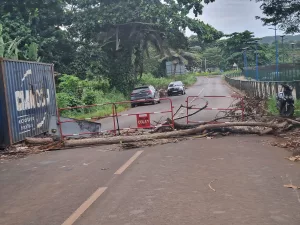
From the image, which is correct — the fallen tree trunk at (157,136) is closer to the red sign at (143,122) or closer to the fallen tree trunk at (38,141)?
the fallen tree trunk at (38,141)

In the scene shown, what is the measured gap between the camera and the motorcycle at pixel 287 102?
47.1ft

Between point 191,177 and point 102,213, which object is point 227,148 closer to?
point 191,177

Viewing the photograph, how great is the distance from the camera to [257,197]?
225 inches

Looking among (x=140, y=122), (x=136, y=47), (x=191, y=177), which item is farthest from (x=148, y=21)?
(x=191, y=177)

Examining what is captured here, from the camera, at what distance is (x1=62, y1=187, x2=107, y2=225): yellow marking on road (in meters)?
5.10

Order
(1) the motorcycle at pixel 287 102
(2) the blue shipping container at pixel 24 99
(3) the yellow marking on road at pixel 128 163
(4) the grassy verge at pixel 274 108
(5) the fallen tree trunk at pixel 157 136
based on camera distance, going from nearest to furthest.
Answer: (3) the yellow marking on road at pixel 128 163, (5) the fallen tree trunk at pixel 157 136, (2) the blue shipping container at pixel 24 99, (1) the motorcycle at pixel 287 102, (4) the grassy verge at pixel 274 108

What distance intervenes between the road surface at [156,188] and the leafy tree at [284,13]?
28.9ft

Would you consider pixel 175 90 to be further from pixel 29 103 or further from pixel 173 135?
pixel 173 135

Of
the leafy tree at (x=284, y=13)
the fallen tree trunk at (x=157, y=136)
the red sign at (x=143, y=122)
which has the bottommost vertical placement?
the fallen tree trunk at (x=157, y=136)

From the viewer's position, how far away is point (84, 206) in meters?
5.70

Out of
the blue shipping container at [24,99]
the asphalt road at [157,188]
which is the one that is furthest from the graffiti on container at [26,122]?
the asphalt road at [157,188]

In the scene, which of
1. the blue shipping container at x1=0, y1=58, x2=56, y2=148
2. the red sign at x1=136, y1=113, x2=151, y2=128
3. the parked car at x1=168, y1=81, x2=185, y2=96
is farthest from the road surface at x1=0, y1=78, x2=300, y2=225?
the parked car at x1=168, y1=81, x2=185, y2=96

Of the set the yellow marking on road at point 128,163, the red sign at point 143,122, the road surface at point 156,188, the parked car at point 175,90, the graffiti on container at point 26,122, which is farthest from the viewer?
the parked car at point 175,90

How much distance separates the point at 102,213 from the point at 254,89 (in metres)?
25.5
